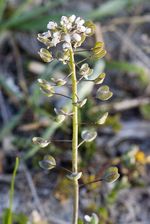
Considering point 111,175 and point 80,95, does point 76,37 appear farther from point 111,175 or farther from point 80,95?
point 80,95

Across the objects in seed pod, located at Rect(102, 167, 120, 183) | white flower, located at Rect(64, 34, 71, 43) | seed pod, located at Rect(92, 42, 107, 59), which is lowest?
seed pod, located at Rect(102, 167, 120, 183)

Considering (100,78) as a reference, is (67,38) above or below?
above

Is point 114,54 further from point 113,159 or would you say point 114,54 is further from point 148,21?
point 113,159

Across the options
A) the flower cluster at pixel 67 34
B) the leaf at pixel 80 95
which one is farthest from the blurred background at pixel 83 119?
the flower cluster at pixel 67 34

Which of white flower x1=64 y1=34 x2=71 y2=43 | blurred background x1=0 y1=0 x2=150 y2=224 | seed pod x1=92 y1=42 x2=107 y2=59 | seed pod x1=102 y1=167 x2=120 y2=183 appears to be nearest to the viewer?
white flower x1=64 y1=34 x2=71 y2=43

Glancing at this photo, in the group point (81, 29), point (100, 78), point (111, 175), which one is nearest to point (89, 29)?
point (81, 29)

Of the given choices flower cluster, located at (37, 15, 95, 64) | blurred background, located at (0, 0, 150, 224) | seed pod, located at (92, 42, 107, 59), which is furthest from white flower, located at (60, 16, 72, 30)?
blurred background, located at (0, 0, 150, 224)

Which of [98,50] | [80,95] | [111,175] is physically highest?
[98,50]

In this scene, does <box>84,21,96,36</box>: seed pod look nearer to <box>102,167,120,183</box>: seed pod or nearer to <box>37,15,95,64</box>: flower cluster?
<box>37,15,95,64</box>: flower cluster

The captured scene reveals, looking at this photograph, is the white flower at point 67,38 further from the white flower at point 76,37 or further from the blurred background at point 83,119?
the blurred background at point 83,119
